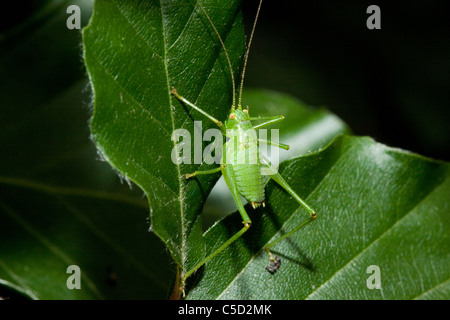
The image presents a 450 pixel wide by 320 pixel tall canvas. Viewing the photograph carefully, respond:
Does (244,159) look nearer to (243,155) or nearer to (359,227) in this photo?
(243,155)

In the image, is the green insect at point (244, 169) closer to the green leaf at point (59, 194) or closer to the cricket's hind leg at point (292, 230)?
the cricket's hind leg at point (292, 230)

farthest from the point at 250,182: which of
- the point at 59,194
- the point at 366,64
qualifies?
the point at 366,64

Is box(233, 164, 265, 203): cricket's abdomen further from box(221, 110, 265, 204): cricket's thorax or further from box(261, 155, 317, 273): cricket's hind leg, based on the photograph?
box(261, 155, 317, 273): cricket's hind leg

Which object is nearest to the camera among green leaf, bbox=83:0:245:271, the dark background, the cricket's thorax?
green leaf, bbox=83:0:245:271

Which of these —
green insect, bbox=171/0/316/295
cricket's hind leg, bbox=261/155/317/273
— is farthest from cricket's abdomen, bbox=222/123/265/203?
cricket's hind leg, bbox=261/155/317/273
